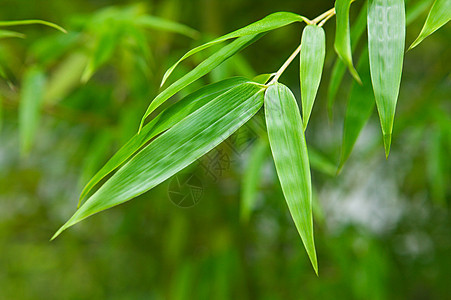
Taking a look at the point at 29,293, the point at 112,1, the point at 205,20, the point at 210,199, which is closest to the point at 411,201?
the point at 210,199

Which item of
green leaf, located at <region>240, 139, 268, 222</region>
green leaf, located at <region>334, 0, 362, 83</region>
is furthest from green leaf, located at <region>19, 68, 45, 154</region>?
green leaf, located at <region>334, 0, 362, 83</region>

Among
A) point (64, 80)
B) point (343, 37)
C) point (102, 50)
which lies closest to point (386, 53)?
point (343, 37)

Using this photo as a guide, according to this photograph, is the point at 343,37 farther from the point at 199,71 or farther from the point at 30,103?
the point at 30,103

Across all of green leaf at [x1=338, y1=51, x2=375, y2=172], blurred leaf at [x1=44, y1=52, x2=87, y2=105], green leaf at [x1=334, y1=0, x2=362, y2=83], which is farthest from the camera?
blurred leaf at [x1=44, y1=52, x2=87, y2=105]

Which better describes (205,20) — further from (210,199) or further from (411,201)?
(411,201)

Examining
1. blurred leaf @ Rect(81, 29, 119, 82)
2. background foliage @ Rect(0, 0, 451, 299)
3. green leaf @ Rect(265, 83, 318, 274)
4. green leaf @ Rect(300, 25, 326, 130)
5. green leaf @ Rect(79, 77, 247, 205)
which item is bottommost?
background foliage @ Rect(0, 0, 451, 299)

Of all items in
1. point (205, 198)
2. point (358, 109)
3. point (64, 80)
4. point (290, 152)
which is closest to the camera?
point (290, 152)

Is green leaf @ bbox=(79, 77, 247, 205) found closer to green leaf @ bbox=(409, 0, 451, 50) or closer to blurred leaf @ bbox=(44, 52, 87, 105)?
green leaf @ bbox=(409, 0, 451, 50)

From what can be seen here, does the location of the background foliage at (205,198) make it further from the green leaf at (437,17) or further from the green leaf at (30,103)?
the green leaf at (437,17)
